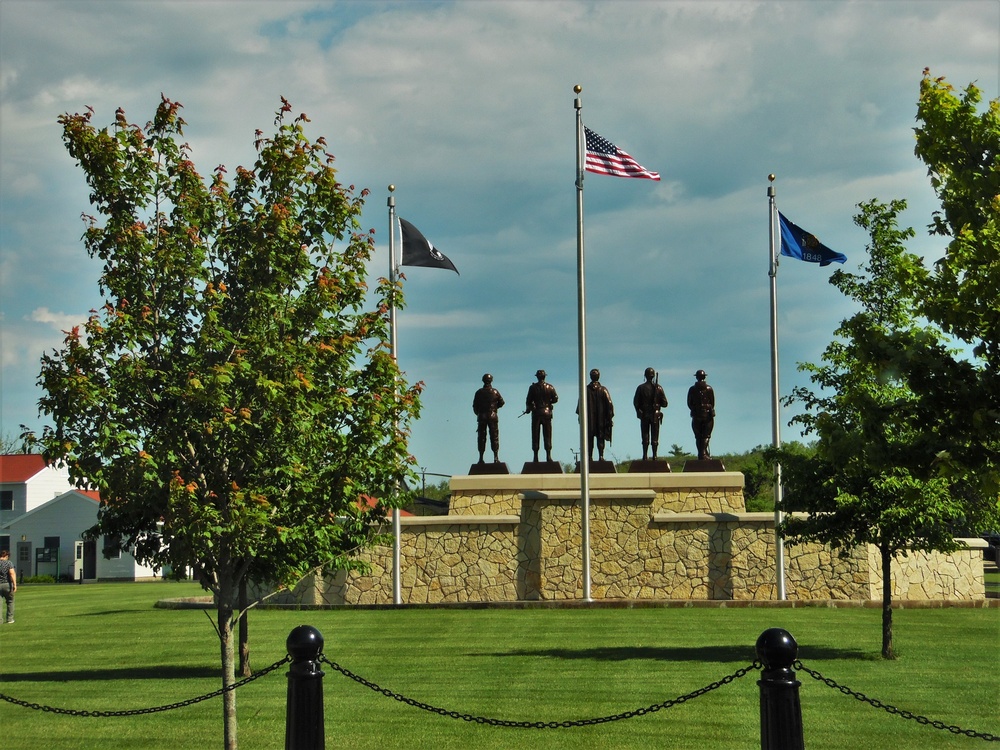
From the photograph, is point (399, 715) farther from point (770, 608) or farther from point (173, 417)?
point (770, 608)

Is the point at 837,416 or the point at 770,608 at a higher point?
the point at 837,416

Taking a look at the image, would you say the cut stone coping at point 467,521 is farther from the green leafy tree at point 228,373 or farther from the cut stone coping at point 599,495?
the green leafy tree at point 228,373

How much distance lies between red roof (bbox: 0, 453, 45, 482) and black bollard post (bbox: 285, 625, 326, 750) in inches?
2301

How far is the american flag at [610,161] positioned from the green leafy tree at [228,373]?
1527 centimetres

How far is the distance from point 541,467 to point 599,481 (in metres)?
1.73

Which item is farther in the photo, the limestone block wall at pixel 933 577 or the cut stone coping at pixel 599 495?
the cut stone coping at pixel 599 495

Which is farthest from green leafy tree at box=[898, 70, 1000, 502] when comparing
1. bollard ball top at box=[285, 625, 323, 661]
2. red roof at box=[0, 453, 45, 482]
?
red roof at box=[0, 453, 45, 482]

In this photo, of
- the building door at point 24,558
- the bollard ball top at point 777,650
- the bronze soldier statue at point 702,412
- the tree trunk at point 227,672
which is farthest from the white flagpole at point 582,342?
the building door at point 24,558

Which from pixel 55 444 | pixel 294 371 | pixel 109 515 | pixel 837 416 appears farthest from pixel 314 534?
pixel 837 416

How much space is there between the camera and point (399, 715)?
39.9ft

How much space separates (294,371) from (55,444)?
6.82ft

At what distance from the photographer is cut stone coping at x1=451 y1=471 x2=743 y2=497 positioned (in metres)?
28.0

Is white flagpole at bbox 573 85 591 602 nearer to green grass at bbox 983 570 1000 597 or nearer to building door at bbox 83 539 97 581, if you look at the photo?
green grass at bbox 983 570 1000 597

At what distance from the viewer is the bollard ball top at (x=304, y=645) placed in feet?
23.1
